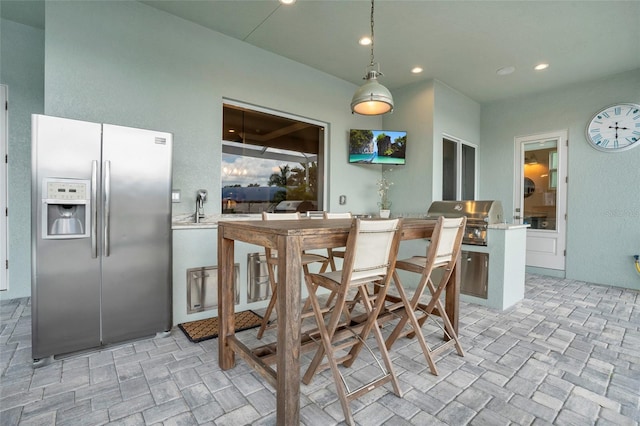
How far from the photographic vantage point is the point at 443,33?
11.3ft

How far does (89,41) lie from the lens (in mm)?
2742

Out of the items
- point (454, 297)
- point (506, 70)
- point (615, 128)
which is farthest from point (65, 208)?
point (615, 128)

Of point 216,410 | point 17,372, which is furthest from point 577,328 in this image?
point 17,372

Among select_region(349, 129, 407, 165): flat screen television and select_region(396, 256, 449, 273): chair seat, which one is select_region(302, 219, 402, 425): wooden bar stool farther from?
select_region(349, 129, 407, 165): flat screen television

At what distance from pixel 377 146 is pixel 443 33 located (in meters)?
1.73

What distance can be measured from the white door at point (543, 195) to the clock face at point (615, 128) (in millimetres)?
389

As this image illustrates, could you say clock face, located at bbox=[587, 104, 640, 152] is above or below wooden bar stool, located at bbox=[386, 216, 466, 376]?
above

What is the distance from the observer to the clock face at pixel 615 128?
14.1ft

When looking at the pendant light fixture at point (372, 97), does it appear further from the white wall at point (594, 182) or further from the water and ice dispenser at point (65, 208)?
the white wall at point (594, 182)

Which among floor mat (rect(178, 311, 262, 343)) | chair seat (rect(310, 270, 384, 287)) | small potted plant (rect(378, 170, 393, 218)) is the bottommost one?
floor mat (rect(178, 311, 262, 343))

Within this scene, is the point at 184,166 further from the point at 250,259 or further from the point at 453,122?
the point at 453,122

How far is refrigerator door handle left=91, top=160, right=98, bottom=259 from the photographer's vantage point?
2.26 meters

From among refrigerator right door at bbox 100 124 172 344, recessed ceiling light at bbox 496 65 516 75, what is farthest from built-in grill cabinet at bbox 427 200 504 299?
refrigerator right door at bbox 100 124 172 344

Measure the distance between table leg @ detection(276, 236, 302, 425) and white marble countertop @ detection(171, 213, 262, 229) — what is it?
173 cm
